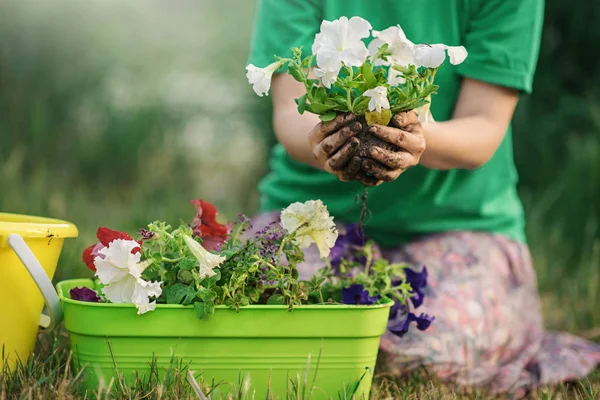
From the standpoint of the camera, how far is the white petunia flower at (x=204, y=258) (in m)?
1.32

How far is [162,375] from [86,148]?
10.8 feet

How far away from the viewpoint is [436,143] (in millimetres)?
1657

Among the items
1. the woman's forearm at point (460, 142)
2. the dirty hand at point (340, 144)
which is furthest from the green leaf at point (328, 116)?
the woman's forearm at point (460, 142)

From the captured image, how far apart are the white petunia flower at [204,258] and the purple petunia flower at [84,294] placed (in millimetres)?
241

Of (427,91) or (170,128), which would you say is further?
(170,128)

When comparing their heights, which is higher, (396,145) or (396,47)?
(396,47)

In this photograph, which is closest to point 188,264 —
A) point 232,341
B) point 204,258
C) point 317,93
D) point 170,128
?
point 204,258

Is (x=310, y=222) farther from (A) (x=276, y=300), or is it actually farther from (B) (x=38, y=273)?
(B) (x=38, y=273)

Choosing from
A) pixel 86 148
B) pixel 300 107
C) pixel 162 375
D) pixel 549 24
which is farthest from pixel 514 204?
pixel 86 148

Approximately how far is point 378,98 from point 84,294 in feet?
2.17

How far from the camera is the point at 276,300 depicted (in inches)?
54.6

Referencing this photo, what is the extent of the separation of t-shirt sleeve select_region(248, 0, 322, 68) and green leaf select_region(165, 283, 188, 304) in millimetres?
801

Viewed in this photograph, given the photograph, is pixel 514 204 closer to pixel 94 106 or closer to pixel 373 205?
pixel 373 205

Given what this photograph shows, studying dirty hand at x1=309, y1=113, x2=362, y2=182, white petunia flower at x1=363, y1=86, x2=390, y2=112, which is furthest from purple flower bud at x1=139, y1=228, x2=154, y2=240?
white petunia flower at x1=363, y1=86, x2=390, y2=112
